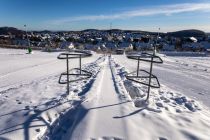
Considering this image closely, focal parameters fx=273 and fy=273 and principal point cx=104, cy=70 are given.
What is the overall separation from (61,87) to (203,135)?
5141 mm

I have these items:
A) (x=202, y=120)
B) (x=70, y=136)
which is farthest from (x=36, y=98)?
(x=202, y=120)

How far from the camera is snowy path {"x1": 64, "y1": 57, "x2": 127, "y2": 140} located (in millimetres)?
4445

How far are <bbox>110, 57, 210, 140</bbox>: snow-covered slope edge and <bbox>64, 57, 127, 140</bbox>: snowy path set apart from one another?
0.67ft

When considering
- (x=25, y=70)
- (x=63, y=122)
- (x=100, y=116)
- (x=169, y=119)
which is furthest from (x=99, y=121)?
(x=25, y=70)

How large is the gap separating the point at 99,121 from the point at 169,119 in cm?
139

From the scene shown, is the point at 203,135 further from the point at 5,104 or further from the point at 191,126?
the point at 5,104

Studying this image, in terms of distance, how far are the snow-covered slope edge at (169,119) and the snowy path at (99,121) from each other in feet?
0.67

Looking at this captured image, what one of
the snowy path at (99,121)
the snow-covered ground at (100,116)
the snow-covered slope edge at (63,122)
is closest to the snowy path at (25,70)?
the snow-covered ground at (100,116)

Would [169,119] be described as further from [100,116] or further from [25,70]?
[25,70]

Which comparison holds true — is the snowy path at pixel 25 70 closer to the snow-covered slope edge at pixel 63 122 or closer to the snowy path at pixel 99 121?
the snow-covered slope edge at pixel 63 122

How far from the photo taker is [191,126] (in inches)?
198

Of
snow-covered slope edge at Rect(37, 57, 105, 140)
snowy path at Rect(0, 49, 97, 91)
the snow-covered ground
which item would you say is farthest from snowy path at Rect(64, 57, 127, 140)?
snowy path at Rect(0, 49, 97, 91)

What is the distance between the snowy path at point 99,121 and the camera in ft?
14.6

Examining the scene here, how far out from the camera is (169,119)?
5.34 meters
